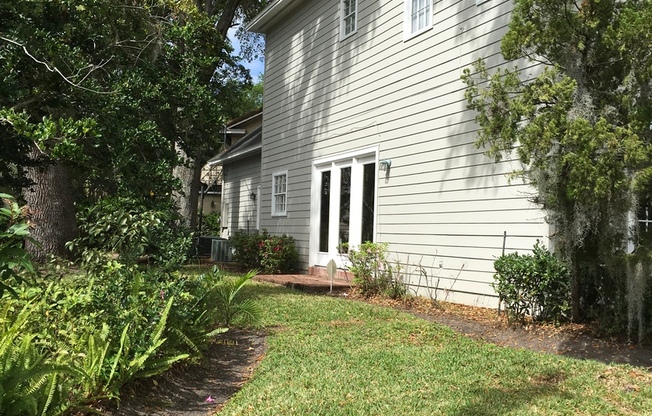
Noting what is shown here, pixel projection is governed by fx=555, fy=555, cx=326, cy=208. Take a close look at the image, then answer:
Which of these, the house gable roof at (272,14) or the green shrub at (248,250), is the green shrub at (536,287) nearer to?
the green shrub at (248,250)

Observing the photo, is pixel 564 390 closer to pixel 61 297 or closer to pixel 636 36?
pixel 636 36

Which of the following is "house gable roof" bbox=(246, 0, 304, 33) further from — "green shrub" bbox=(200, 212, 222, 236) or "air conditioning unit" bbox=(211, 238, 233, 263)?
"green shrub" bbox=(200, 212, 222, 236)

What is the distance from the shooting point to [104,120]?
5.56m

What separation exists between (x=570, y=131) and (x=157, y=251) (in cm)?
395

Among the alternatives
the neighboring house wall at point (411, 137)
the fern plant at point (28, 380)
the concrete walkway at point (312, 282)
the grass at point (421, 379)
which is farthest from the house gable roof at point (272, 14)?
the fern plant at point (28, 380)

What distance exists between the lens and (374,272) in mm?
9234

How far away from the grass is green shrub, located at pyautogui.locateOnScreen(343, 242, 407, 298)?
2.67 m

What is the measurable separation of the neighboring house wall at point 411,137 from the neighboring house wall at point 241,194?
467 centimetres

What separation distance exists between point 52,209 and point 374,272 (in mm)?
7235

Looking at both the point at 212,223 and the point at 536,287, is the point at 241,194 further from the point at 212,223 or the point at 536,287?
the point at 536,287

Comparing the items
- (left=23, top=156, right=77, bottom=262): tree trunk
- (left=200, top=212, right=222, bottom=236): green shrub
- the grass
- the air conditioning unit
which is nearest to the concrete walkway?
the grass

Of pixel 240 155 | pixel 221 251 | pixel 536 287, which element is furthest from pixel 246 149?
pixel 536 287

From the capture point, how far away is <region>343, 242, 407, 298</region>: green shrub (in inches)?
357

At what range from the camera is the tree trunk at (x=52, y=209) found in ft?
38.2
